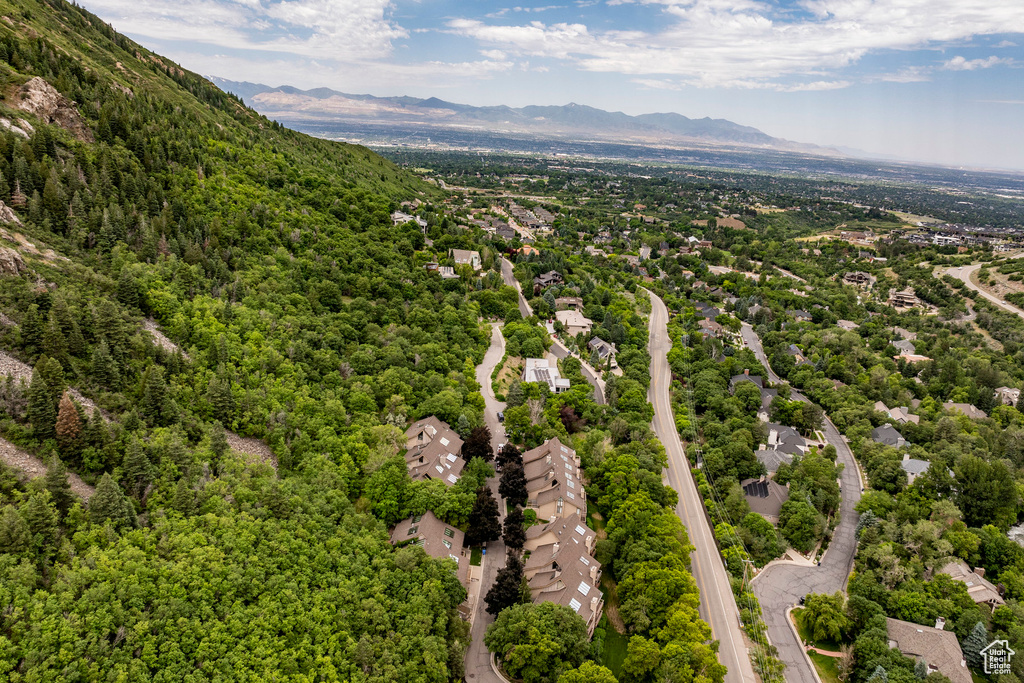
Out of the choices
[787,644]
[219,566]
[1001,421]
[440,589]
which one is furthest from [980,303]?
[219,566]

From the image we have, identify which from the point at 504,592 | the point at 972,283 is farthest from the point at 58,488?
the point at 972,283

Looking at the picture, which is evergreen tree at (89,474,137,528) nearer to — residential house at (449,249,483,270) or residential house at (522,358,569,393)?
residential house at (522,358,569,393)

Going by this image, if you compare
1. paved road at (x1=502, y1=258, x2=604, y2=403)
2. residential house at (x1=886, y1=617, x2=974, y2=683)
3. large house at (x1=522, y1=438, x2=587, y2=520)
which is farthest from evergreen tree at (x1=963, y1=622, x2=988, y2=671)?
paved road at (x1=502, y1=258, x2=604, y2=403)

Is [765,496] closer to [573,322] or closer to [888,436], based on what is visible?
[888,436]

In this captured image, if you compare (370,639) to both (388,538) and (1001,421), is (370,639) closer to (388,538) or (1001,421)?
(388,538)

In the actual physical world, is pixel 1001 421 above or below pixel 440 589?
above

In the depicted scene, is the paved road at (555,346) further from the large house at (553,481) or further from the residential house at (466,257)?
the large house at (553,481)

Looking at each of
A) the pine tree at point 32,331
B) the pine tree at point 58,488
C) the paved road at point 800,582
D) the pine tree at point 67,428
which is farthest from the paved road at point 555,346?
the pine tree at point 32,331
